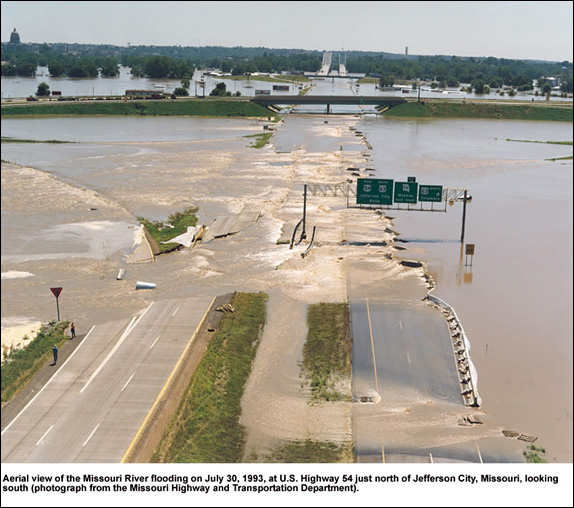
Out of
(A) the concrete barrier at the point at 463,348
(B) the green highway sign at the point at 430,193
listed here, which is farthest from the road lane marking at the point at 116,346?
(B) the green highway sign at the point at 430,193

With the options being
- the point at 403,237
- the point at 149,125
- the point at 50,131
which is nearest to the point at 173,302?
the point at 403,237

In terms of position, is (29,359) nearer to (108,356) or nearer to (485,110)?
(108,356)

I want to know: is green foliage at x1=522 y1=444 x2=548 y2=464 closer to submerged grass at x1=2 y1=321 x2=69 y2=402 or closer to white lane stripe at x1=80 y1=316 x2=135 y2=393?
white lane stripe at x1=80 y1=316 x2=135 y2=393

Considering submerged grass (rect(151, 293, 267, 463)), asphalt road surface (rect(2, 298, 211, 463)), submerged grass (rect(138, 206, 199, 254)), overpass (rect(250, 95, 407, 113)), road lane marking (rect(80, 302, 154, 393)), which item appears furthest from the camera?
overpass (rect(250, 95, 407, 113))

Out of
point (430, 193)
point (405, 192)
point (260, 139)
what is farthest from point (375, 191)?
point (260, 139)

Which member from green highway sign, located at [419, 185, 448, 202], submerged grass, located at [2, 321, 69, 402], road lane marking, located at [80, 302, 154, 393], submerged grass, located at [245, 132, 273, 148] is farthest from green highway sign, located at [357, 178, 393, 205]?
submerged grass, located at [245, 132, 273, 148]

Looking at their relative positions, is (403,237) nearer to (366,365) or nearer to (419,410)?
(366,365)
